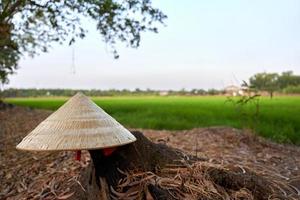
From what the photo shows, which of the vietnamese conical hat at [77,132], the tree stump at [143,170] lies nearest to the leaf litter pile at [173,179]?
the tree stump at [143,170]

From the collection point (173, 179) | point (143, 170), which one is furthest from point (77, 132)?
point (173, 179)

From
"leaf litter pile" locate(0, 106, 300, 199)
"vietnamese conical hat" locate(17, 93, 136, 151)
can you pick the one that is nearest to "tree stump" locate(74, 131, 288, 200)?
"leaf litter pile" locate(0, 106, 300, 199)

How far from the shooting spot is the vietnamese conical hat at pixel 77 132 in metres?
2.11

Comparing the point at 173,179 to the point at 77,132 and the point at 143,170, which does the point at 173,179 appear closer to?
the point at 143,170

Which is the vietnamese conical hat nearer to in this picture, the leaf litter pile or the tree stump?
the tree stump

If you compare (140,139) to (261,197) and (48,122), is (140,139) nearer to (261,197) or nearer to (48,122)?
(48,122)

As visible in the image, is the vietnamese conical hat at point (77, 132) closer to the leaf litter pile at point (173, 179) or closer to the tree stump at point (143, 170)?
the tree stump at point (143, 170)

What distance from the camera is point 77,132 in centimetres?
219

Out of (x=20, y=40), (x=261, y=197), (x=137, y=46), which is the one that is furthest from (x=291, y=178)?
(x=20, y=40)

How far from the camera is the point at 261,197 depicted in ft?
10.0

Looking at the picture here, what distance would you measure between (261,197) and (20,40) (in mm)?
17033

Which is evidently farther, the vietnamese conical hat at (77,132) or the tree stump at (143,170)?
the tree stump at (143,170)

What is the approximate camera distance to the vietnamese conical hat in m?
2.11

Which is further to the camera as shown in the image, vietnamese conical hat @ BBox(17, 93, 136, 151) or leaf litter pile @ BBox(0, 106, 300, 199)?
leaf litter pile @ BBox(0, 106, 300, 199)
